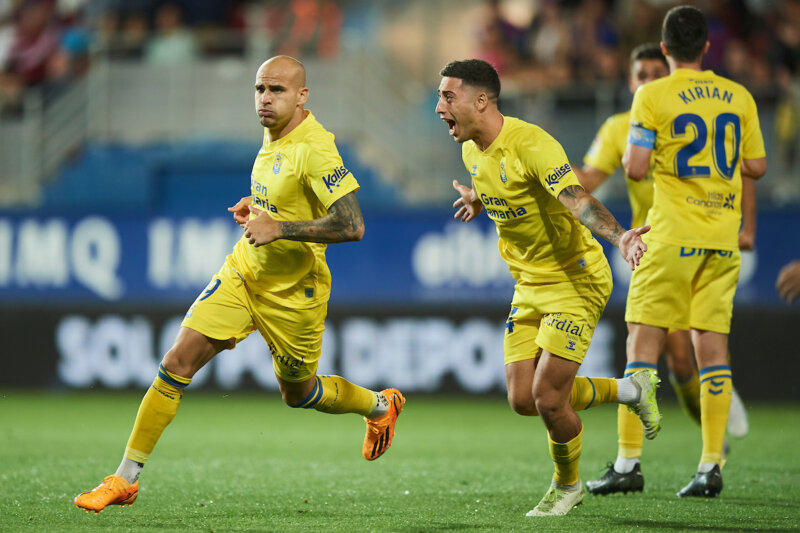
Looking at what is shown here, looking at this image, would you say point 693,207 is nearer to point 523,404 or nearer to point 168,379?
point 523,404

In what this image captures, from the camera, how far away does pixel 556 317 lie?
5.54 m

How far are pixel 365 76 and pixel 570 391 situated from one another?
7924 mm

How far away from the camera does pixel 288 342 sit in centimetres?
581

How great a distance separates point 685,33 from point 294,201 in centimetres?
226

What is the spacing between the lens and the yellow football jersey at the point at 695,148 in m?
6.06

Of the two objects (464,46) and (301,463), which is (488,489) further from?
(464,46)

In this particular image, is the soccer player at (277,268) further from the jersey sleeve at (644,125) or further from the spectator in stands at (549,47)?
the spectator in stands at (549,47)

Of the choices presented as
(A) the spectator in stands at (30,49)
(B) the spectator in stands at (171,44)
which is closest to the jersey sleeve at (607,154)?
(B) the spectator in stands at (171,44)

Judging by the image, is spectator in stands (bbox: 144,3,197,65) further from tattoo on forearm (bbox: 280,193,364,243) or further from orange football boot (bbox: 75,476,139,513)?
orange football boot (bbox: 75,476,139,513)

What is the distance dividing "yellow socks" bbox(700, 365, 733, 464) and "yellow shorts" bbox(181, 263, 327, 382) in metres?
2.06

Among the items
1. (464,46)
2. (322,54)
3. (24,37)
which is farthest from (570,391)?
(24,37)

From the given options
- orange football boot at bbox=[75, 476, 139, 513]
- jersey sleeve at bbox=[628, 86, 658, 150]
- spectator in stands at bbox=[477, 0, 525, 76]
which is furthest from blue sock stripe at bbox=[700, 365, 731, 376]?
spectator in stands at bbox=[477, 0, 525, 76]

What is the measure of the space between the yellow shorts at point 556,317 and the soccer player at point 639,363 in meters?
0.69

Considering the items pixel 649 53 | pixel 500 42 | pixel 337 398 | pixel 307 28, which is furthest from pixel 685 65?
pixel 307 28
